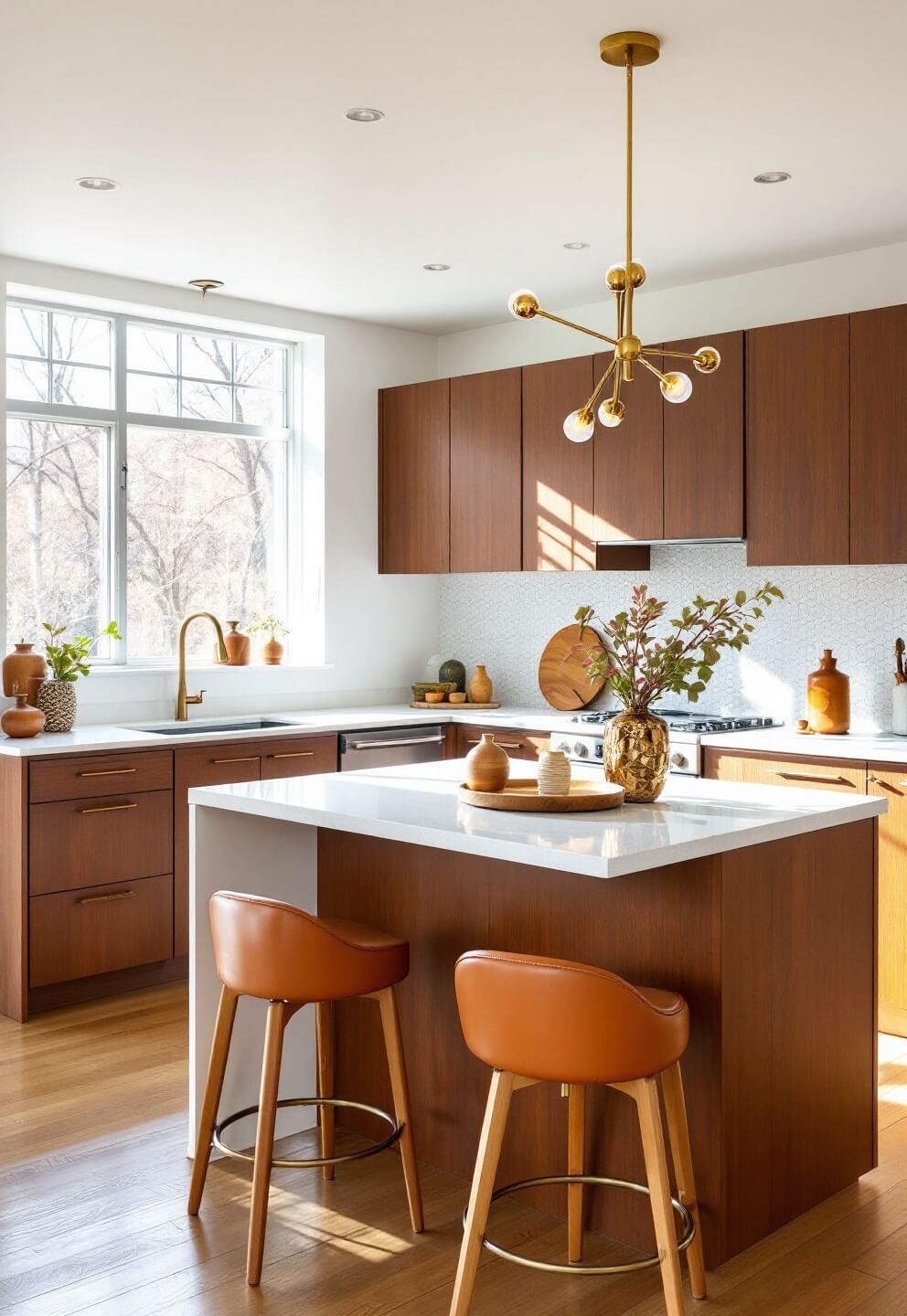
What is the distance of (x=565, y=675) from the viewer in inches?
237

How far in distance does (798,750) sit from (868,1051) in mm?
1492

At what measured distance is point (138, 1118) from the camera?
366cm

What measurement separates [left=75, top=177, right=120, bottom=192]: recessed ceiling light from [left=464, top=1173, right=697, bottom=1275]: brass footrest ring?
325cm

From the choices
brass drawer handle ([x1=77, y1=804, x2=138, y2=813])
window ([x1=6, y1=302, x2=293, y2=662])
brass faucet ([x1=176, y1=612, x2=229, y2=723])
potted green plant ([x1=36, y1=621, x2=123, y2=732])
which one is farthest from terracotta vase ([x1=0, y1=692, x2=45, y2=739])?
brass faucet ([x1=176, y1=612, x2=229, y2=723])

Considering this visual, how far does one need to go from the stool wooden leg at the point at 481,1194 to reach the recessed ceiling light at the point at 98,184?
10.3 feet

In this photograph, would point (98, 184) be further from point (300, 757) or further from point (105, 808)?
point (300, 757)

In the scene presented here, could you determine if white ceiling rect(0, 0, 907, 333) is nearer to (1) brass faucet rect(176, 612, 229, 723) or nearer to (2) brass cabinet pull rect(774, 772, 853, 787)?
(1) brass faucet rect(176, 612, 229, 723)

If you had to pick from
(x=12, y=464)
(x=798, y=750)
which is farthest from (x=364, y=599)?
(x=798, y=750)

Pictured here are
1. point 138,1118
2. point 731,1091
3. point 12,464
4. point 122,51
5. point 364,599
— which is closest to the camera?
point 731,1091

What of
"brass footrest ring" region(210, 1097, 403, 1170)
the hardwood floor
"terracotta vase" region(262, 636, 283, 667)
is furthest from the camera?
"terracotta vase" region(262, 636, 283, 667)

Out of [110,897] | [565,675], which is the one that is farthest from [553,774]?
[565,675]

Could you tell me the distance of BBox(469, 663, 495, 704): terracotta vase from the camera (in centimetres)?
624

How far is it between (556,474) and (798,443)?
1177mm

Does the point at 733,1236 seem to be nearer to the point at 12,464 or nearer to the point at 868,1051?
the point at 868,1051
